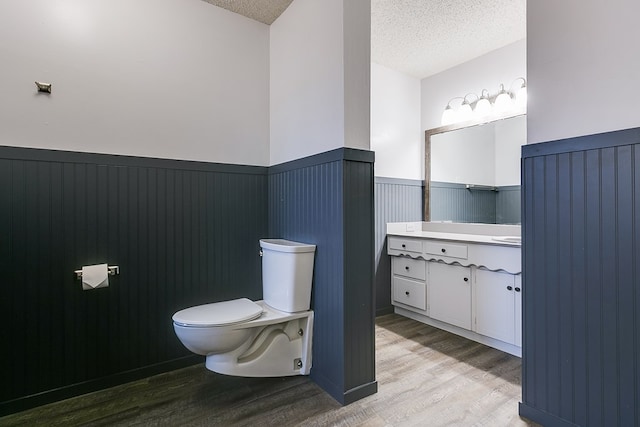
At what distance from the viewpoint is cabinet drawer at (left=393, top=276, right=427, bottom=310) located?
2871 mm

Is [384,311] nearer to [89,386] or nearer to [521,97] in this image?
[521,97]

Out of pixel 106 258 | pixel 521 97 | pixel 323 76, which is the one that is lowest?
pixel 106 258

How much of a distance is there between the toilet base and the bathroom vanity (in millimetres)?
1280

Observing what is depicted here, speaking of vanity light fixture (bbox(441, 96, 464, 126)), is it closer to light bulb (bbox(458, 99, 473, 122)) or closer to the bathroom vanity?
light bulb (bbox(458, 99, 473, 122))

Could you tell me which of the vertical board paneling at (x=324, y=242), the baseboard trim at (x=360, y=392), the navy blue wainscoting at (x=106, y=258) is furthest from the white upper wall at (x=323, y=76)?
the baseboard trim at (x=360, y=392)

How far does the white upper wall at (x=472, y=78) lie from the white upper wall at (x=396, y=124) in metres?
0.12

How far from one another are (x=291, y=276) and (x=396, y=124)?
2051mm

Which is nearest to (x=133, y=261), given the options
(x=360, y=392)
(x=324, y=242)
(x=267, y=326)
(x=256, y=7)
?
(x=267, y=326)

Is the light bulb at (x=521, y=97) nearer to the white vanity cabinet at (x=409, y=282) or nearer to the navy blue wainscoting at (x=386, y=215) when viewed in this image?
the navy blue wainscoting at (x=386, y=215)

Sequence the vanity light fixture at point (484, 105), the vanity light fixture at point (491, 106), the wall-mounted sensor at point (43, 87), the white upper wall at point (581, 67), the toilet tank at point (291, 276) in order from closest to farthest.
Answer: the white upper wall at point (581, 67) → the wall-mounted sensor at point (43, 87) → the toilet tank at point (291, 276) → the vanity light fixture at point (491, 106) → the vanity light fixture at point (484, 105)

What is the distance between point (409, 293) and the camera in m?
3.00

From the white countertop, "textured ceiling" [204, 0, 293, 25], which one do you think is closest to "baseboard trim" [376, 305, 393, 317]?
the white countertop

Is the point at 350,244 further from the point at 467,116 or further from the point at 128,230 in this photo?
the point at 467,116

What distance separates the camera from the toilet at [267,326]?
1707mm
